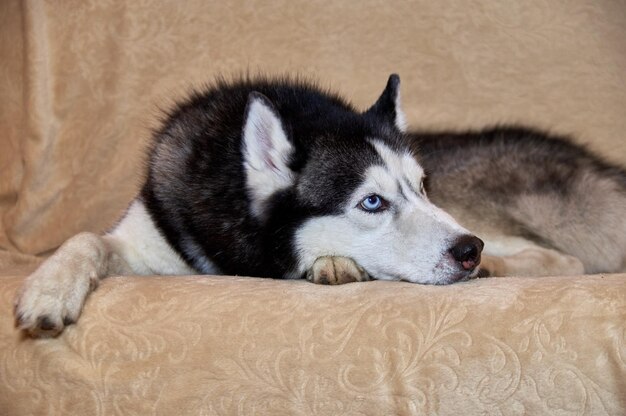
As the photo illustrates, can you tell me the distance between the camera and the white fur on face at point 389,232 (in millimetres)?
2354

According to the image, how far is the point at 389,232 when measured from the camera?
96.7 inches

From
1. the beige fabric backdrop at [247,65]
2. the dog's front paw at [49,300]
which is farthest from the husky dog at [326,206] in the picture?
the beige fabric backdrop at [247,65]

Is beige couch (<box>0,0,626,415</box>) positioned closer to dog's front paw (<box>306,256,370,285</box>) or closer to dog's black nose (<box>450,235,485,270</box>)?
dog's front paw (<box>306,256,370,285</box>)

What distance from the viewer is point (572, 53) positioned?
12.5ft

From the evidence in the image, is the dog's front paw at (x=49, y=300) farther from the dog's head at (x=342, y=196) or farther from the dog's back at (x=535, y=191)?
the dog's back at (x=535, y=191)

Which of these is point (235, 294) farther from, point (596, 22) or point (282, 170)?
point (596, 22)

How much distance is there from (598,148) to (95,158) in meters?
2.57

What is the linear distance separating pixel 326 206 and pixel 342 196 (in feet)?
0.21

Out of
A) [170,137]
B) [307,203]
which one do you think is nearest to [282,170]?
[307,203]

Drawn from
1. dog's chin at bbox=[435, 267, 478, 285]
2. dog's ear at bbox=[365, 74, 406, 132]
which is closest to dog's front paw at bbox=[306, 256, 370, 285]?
dog's chin at bbox=[435, 267, 478, 285]

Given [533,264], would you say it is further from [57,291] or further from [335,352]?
[57,291]

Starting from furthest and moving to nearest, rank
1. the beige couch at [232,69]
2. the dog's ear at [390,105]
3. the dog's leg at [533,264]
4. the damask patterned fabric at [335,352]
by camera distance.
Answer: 1. the beige couch at [232,69]
2. the dog's ear at [390,105]
3. the dog's leg at [533,264]
4. the damask patterned fabric at [335,352]

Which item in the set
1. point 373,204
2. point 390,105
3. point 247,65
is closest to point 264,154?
point 373,204

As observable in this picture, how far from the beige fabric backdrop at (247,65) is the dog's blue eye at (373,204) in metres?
1.44
